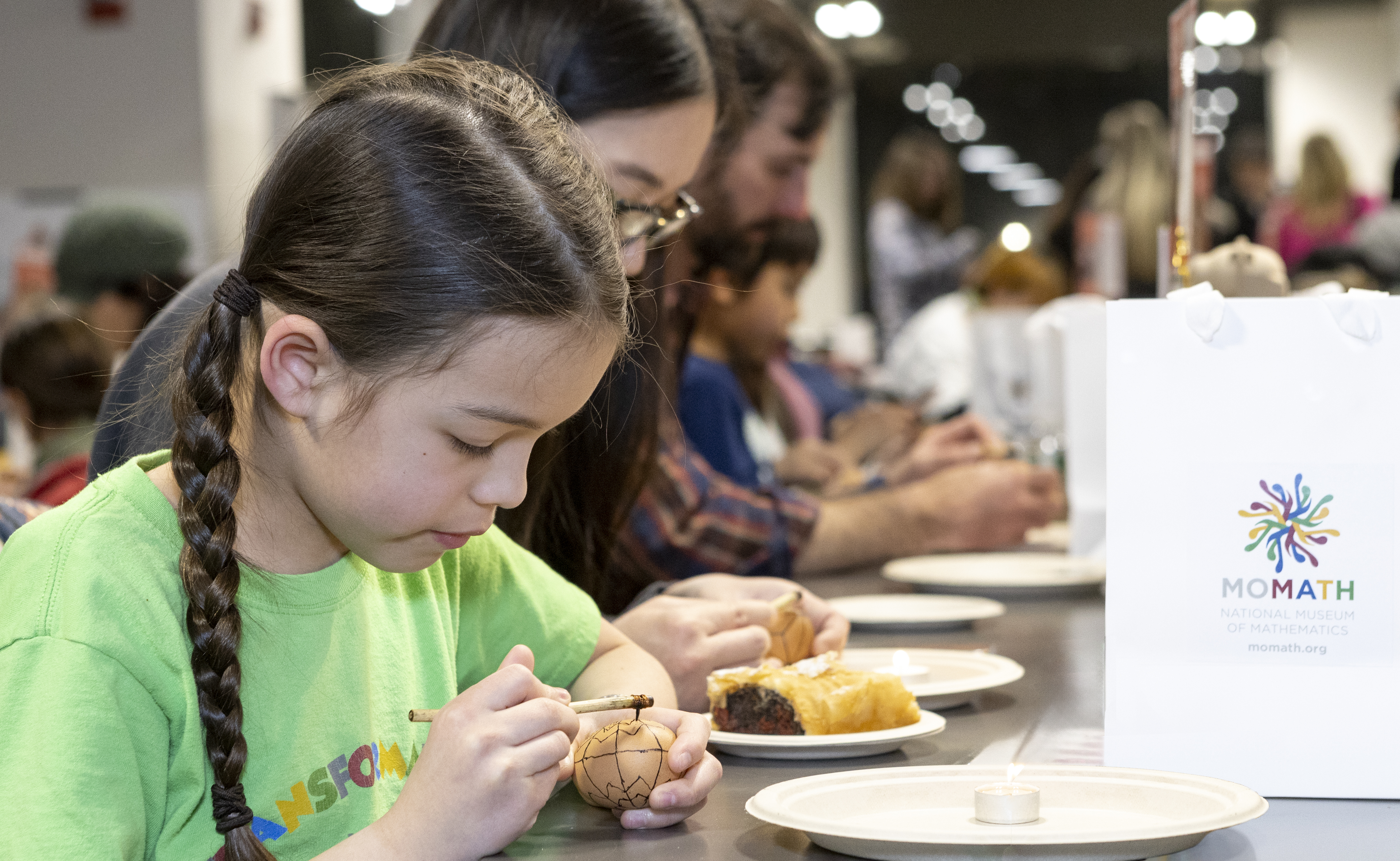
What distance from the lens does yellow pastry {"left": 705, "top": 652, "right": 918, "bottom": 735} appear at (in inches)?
38.5

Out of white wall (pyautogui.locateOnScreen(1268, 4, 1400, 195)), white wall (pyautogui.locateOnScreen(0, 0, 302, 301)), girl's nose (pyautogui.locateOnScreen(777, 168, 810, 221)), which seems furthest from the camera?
white wall (pyautogui.locateOnScreen(1268, 4, 1400, 195))

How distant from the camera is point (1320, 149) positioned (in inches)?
285

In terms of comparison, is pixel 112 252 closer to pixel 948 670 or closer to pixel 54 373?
pixel 54 373

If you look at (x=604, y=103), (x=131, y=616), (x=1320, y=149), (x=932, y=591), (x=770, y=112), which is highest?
(x=1320, y=149)

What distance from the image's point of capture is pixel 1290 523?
891 mm

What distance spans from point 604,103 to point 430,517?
659mm

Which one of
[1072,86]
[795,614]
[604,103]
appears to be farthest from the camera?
[1072,86]

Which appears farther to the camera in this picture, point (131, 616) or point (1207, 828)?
point (131, 616)

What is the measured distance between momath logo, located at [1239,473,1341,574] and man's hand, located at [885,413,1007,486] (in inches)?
61.1

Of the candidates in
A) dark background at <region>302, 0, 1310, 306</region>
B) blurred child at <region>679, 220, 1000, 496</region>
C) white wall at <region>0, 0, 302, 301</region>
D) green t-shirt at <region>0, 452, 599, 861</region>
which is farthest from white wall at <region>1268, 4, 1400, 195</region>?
green t-shirt at <region>0, 452, 599, 861</region>

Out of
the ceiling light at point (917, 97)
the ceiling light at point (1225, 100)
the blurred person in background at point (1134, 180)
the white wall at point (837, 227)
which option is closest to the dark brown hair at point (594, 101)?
the blurred person in background at point (1134, 180)

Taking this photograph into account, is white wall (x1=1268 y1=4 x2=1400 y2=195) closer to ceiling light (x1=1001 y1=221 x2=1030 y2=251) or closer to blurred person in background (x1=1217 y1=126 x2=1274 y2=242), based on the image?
blurred person in background (x1=1217 y1=126 x2=1274 y2=242)

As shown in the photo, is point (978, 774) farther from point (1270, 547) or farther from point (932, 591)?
point (932, 591)

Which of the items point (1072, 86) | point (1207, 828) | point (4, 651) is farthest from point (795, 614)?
point (1072, 86)
